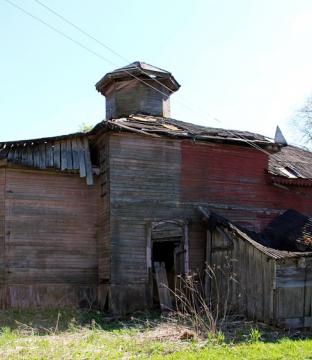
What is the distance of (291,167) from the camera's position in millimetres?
20312

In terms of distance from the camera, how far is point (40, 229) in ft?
51.5

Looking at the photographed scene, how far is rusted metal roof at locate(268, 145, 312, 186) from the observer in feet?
61.4

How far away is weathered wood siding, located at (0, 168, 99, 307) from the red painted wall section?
11.3 feet

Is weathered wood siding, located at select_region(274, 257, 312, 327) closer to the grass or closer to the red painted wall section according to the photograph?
the grass

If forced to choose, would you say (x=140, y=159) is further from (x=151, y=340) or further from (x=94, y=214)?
(x=151, y=340)

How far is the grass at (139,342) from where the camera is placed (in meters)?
9.57

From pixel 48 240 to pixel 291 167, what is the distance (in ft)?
32.9

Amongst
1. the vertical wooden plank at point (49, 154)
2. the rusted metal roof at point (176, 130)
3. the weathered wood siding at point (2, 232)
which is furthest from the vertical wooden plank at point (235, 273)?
the weathered wood siding at point (2, 232)

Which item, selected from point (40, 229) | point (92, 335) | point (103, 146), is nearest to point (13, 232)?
point (40, 229)

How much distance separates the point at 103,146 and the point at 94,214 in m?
2.20

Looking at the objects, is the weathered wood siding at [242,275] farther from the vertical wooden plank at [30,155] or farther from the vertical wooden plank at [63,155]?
the vertical wooden plank at [30,155]

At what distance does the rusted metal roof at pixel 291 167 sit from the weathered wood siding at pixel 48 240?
6.96 meters

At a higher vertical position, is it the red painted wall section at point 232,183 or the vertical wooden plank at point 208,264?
the red painted wall section at point 232,183

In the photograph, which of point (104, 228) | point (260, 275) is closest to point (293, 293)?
point (260, 275)
